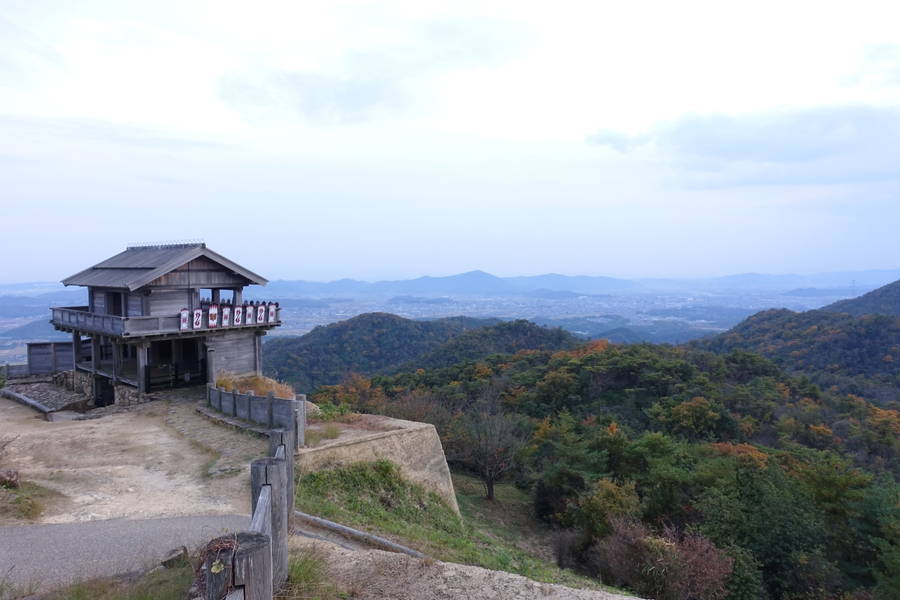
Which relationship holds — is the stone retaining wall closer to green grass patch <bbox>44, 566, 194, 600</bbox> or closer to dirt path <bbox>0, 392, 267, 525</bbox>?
dirt path <bbox>0, 392, 267, 525</bbox>

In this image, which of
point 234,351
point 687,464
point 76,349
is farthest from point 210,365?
point 687,464

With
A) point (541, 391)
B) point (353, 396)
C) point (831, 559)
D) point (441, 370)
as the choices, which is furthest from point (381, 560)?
point (441, 370)

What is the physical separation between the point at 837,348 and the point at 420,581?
189 feet

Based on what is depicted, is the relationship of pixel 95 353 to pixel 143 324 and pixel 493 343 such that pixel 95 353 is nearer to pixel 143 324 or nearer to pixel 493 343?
pixel 143 324

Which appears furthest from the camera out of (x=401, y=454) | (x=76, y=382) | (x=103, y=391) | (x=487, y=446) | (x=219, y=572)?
(x=487, y=446)

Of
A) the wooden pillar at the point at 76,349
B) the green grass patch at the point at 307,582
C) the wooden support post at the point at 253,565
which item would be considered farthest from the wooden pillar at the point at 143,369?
the wooden support post at the point at 253,565

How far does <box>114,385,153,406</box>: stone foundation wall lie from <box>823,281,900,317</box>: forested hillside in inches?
3276

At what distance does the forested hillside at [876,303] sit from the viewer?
74.9m

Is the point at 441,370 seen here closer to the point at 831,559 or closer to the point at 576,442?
the point at 576,442

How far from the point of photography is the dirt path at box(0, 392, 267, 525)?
28.9 feet

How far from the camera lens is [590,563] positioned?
50.5 ft

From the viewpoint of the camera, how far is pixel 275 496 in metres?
5.16

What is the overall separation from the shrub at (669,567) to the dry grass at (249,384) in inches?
409

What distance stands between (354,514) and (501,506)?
45.6ft
